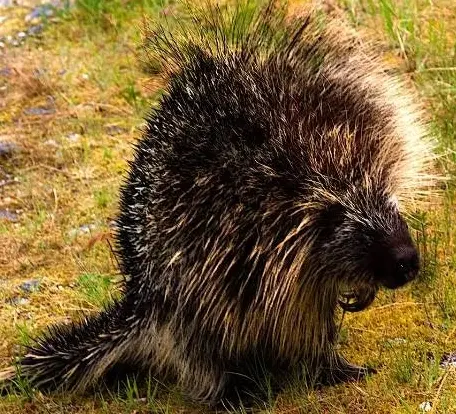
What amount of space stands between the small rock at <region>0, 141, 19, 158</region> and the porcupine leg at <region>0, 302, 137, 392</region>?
6.41 feet

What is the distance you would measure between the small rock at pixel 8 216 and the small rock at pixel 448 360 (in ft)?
7.36

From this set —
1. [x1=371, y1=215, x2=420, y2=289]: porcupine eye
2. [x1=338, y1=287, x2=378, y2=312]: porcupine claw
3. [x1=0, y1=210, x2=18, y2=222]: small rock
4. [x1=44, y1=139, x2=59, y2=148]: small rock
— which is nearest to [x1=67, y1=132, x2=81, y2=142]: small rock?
[x1=44, y1=139, x2=59, y2=148]: small rock

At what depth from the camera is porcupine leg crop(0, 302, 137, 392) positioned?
2.79 m

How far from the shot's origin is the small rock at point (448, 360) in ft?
8.68

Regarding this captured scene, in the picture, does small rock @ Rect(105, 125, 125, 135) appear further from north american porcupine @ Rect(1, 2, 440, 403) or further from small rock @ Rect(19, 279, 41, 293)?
north american porcupine @ Rect(1, 2, 440, 403)

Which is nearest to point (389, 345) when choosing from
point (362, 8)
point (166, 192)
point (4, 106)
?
point (166, 192)

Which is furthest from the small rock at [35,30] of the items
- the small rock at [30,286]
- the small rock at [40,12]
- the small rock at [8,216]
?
the small rock at [30,286]

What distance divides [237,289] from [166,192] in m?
0.35

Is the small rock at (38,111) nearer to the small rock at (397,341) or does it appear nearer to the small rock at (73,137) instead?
the small rock at (73,137)

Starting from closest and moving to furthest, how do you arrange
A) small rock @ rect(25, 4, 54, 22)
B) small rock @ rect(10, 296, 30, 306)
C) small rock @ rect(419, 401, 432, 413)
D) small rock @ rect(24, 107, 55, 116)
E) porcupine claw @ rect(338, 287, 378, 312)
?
small rock @ rect(419, 401, 432, 413) → porcupine claw @ rect(338, 287, 378, 312) → small rock @ rect(10, 296, 30, 306) → small rock @ rect(24, 107, 55, 116) → small rock @ rect(25, 4, 54, 22)

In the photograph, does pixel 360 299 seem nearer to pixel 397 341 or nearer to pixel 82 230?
pixel 397 341

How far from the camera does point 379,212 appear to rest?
2297 mm

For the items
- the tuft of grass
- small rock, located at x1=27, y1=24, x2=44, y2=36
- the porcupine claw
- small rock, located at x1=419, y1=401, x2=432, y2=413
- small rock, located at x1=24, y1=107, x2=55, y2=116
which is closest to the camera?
small rock, located at x1=419, y1=401, x2=432, y2=413

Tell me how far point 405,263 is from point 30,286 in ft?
5.86
